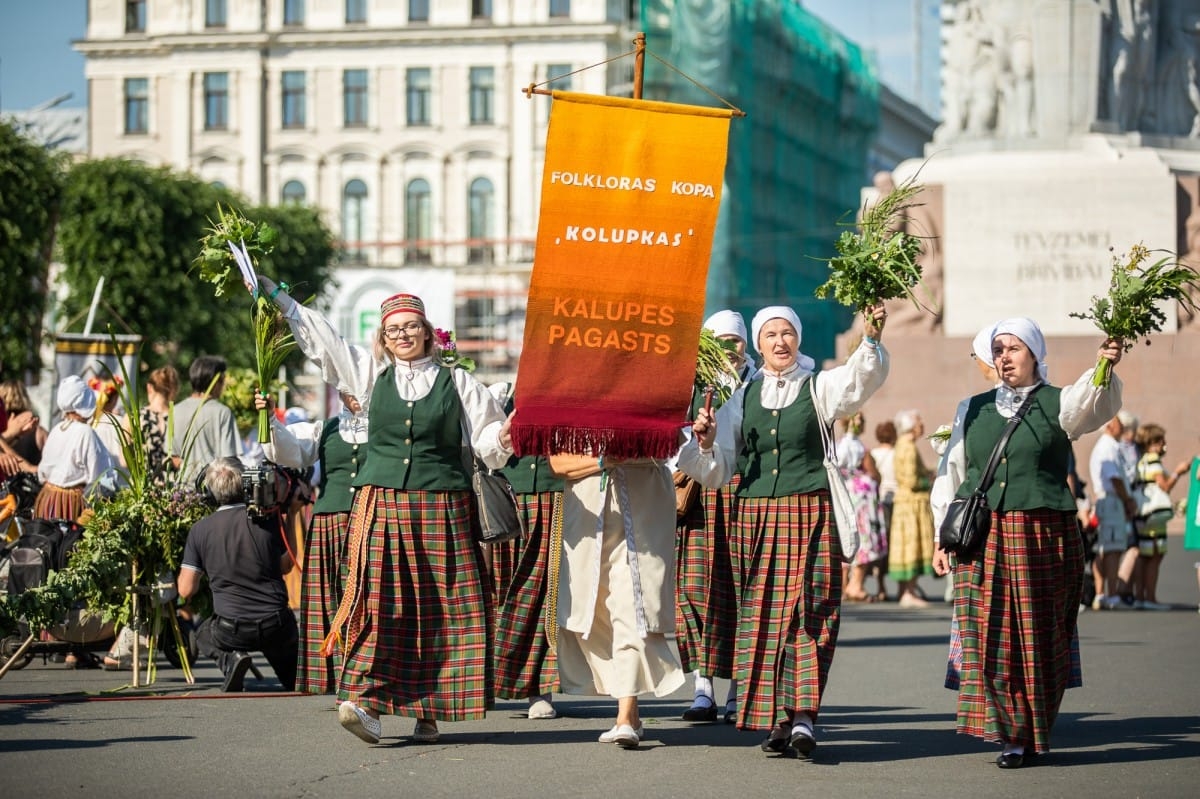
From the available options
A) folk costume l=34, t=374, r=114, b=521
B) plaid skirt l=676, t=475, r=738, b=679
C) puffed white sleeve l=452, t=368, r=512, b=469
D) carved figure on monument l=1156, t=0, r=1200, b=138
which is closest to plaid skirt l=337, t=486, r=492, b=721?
puffed white sleeve l=452, t=368, r=512, b=469

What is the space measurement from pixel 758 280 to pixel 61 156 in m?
20.2

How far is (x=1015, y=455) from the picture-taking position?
27.9 feet

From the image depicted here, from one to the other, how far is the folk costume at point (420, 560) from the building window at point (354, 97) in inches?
2675

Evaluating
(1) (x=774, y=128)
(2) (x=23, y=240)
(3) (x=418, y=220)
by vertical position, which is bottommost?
(2) (x=23, y=240)

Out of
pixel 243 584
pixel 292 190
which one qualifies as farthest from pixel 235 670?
pixel 292 190

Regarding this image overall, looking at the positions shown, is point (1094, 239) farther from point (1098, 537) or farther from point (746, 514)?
point (746, 514)

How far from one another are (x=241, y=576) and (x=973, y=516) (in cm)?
403

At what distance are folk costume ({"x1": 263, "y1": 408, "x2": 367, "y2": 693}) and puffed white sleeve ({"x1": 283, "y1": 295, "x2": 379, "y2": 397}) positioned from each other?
731 millimetres

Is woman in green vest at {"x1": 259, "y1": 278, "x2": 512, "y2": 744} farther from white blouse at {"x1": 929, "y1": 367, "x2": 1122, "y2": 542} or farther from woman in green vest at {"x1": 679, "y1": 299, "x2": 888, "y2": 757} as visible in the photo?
white blouse at {"x1": 929, "y1": 367, "x2": 1122, "y2": 542}

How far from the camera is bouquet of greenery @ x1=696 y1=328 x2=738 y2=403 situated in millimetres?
9508

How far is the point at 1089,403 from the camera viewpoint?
8.35 metres

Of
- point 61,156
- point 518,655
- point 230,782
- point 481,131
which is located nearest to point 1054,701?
point 518,655

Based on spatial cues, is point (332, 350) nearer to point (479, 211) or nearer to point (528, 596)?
point (528, 596)

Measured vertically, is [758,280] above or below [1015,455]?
above
